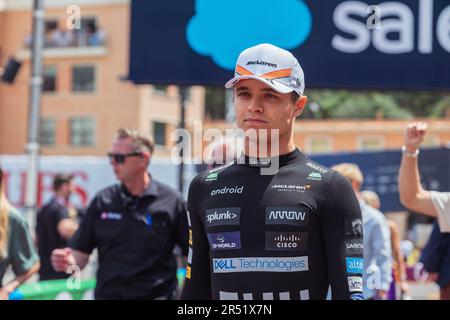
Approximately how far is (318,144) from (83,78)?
51.1 feet

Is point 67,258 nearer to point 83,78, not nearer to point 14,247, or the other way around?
point 14,247

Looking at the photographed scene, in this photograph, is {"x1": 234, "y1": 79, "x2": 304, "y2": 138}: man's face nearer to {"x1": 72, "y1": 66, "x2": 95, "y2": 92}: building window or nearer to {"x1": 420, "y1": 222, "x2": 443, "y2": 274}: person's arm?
{"x1": 420, "y1": 222, "x2": 443, "y2": 274}: person's arm

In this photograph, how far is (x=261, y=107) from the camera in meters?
2.43

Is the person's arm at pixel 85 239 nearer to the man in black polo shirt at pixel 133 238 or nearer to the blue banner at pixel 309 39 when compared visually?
the man in black polo shirt at pixel 133 238

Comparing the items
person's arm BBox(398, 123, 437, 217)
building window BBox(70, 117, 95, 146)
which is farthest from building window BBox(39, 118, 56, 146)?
person's arm BBox(398, 123, 437, 217)

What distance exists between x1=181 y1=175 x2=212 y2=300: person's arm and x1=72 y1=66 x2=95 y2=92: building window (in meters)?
37.5

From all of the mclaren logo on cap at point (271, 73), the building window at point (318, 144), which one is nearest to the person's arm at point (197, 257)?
the mclaren logo on cap at point (271, 73)

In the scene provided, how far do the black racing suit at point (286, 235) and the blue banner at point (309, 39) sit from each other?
2582 millimetres

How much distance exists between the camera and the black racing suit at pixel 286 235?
2.37 m

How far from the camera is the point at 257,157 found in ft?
8.19

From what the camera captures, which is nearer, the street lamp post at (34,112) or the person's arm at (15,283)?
the person's arm at (15,283)

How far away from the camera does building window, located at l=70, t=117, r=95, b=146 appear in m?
39.5
